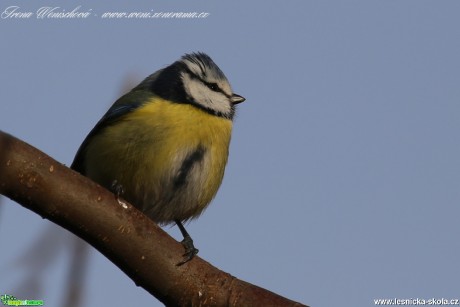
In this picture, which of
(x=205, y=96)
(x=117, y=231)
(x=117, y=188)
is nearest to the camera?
(x=117, y=231)

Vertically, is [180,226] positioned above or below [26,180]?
above

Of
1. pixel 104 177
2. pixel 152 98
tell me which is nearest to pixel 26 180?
pixel 104 177

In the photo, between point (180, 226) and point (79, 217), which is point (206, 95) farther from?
point (79, 217)

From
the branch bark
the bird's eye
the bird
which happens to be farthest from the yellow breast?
the branch bark

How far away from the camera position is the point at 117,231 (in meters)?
2.12

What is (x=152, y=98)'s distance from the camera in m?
3.63

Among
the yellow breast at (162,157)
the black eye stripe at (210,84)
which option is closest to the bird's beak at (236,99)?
the black eye stripe at (210,84)

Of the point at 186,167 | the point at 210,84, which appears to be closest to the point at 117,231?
the point at 186,167

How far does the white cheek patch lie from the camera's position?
12.3 ft

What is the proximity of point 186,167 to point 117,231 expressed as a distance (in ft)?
4.24

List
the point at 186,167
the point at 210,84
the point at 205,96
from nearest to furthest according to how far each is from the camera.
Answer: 1. the point at 186,167
2. the point at 205,96
3. the point at 210,84

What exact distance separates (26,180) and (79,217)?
0.20m

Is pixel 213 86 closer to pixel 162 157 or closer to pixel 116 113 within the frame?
pixel 116 113

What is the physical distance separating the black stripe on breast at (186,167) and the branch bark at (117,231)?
1053 mm
